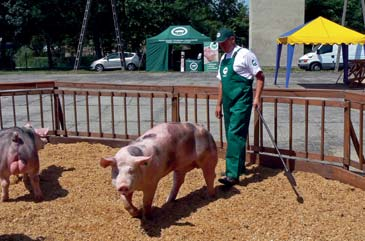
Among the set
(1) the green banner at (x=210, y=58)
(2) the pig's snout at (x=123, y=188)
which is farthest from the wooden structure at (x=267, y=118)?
(1) the green banner at (x=210, y=58)

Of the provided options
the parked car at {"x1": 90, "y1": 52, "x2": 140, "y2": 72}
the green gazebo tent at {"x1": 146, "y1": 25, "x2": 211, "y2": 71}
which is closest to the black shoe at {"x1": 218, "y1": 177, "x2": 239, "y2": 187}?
the green gazebo tent at {"x1": 146, "y1": 25, "x2": 211, "y2": 71}

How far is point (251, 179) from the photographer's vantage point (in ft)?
19.6

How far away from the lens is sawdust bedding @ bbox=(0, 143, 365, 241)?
4.36m

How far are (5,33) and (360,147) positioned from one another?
3568 centimetres

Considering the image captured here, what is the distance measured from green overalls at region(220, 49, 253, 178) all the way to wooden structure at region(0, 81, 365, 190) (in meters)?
0.81

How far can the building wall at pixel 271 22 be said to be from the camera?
119 feet

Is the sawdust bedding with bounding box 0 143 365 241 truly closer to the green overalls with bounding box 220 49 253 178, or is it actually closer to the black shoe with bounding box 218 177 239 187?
the black shoe with bounding box 218 177 239 187

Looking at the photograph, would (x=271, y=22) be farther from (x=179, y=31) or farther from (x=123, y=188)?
(x=123, y=188)

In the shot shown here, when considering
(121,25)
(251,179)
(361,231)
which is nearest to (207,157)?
(251,179)

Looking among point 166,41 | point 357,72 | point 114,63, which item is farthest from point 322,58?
point 114,63

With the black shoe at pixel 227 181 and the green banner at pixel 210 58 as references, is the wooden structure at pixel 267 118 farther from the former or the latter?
the green banner at pixel 210 58

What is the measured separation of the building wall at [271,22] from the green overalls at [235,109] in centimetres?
3120

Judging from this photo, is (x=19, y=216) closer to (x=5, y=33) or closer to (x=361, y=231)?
(x=361, y=231)

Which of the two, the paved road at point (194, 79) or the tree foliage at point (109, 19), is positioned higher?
the tree foliage at point (109, 19)
